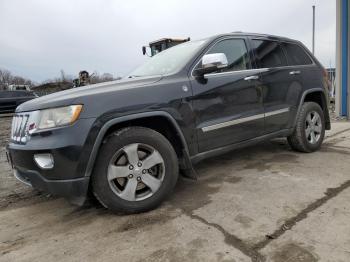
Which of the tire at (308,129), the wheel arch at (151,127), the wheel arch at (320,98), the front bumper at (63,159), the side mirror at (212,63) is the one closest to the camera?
the front bumper at (63,159)

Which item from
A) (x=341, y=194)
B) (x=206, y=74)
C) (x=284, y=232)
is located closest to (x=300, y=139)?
(x=341, y=194)

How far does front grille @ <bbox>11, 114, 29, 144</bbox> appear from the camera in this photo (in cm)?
299

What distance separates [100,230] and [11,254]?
0.71 metres

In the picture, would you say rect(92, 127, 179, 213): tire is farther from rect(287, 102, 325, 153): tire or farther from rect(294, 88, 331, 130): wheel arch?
rect(294, 88, 331, 130): wheel arch

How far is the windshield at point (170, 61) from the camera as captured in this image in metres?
3.69

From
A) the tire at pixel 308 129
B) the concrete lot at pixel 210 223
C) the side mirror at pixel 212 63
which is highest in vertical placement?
the side mirror at pixel 212 63


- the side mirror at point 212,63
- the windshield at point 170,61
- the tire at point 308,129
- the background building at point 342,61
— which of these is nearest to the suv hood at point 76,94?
the windshield at point 170,61

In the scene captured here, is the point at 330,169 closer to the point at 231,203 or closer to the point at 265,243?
the point at 231,203

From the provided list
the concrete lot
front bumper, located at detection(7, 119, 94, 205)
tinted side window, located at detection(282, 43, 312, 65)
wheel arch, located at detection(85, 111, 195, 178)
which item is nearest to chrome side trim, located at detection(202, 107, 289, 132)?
wheel arch, located at detection(85, 111, 195, 178)

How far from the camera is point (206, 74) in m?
3.64

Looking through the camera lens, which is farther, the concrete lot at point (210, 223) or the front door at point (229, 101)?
the front door at point (229, 101)

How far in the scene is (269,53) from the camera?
4551mm

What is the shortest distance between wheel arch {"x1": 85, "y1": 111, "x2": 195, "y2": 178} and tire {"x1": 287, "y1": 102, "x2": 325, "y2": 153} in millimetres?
2200

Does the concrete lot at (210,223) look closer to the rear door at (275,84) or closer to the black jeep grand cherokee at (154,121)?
the black jeep grand cherokee at (154,121)
